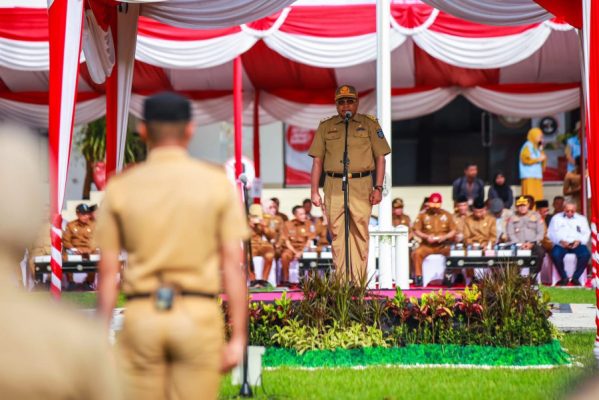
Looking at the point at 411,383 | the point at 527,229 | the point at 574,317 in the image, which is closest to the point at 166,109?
the point at 411,383

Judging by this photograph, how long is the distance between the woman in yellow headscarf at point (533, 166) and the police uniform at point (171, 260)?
1699 centimetres

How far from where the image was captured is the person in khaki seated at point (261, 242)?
17109 millimetres

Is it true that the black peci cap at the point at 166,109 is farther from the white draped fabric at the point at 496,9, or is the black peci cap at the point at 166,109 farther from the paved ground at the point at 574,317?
the paved ground at the point at 574,317

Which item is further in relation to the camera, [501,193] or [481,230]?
[501,193]

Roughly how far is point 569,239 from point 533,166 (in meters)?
3.26

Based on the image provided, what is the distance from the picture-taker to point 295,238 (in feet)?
57.6

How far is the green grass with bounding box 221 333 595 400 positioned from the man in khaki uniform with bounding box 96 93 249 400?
3159 mm

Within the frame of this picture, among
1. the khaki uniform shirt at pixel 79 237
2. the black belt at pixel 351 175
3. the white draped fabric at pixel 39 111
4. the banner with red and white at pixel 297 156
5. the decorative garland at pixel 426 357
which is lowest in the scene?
the decorative garland at pixel 426 357

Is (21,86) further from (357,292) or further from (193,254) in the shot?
(193,254)

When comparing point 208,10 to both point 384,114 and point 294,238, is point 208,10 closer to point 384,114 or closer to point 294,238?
point 384,114

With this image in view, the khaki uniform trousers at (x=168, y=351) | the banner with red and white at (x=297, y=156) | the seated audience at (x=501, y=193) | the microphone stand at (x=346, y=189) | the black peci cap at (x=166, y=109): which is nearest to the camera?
the khaki uniform trousers at (x=168, y=351)

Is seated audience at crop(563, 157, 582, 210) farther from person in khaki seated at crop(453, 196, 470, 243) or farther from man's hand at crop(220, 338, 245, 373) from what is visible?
man's hand at crop(220, 338, 245, 373)

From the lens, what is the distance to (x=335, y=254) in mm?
9992

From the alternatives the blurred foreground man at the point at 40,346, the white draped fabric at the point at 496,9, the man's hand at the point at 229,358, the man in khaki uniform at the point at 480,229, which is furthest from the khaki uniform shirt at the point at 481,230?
the blurred foreground man at the point at 40,346
